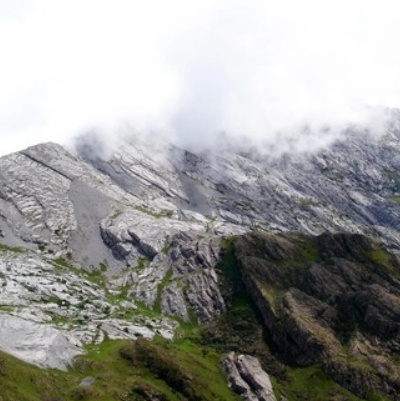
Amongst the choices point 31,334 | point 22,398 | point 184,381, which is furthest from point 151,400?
point 31,334

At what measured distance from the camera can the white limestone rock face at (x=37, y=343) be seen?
171 m

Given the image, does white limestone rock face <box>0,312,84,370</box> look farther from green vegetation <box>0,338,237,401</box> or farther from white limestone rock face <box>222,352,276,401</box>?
white limestone rock face <box>222,352,276,401</box>

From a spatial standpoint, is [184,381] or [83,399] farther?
[184,381]

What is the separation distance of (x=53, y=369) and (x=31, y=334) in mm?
29117

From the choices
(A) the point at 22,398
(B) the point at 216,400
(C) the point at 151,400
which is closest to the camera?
(A) the point at 22,398

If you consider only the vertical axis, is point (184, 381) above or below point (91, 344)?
above

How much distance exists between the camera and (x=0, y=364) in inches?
5507

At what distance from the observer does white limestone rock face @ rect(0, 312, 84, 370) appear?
171125 mm

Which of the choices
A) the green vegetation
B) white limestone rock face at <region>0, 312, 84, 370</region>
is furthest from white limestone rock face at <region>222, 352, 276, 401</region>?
white limestone rock face at <region>0, 312, 84, 370</region>

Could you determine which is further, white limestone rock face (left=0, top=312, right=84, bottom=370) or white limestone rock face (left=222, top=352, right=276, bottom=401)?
white limestone rock face (left=222, top=352, right=276, bottom=401)

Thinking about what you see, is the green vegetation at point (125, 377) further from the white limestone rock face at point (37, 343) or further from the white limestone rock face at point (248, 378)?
the white limestone rock face at point (37, 343)

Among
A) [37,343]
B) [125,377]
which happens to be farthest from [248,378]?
[37,343]

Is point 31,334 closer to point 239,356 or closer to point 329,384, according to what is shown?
point 239,356

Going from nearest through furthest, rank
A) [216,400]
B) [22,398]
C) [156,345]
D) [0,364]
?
1. [22,398]
2. [0,364]
3. [216,400]
4. [156,345]
